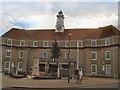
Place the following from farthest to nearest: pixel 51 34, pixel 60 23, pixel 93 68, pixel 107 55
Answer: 1. pixel 60 23
2. pixel 51 34
3. pixel 93 68
4. pixel 107 55

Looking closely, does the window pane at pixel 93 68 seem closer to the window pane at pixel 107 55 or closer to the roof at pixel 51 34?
the window pane at pixel 107 55

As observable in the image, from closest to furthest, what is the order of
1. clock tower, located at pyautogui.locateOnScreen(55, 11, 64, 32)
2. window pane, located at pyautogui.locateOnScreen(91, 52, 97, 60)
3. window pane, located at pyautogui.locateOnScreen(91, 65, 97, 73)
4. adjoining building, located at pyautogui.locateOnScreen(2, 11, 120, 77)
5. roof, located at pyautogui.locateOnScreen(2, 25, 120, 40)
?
adjoining building, located at pyautogui.locateOnScreen(2, 11, 120, 77) → window pane, located at pyautogui.locateOnScreen(91, 65, 97, 73) → window pane, located at pyautogui.locateOnScreen(91, 52, 97, 60) → roof, located at pyautogui.locateOnScreen(2, 25, 120, 40) → clock tower, located at pyautogui.locateOnScreen(55, 11, 64, 32)

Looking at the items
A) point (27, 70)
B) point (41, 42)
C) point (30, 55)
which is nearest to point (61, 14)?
point (41, 42)

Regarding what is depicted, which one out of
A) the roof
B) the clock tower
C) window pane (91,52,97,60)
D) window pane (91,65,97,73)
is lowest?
window pane (91,65,97,73)

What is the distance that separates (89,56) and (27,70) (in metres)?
19.0

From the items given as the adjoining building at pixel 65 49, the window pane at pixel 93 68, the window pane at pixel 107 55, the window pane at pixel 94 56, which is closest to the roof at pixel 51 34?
the adjoining building at pixel 65 49

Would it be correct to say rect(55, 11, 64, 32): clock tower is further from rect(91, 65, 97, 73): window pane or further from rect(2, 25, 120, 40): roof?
rect(91, 65, 97, 73): window pane

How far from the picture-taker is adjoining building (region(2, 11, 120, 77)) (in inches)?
2337

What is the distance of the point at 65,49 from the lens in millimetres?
69875

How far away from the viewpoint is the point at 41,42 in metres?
71.6

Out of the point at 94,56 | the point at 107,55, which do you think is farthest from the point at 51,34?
the point at 107,55

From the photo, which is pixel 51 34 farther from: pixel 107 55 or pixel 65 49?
pixel 107 55

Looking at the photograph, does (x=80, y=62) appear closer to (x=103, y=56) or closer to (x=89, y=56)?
(x=89, y=56)

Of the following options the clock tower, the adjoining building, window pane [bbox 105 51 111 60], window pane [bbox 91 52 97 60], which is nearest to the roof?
the adjoining building
